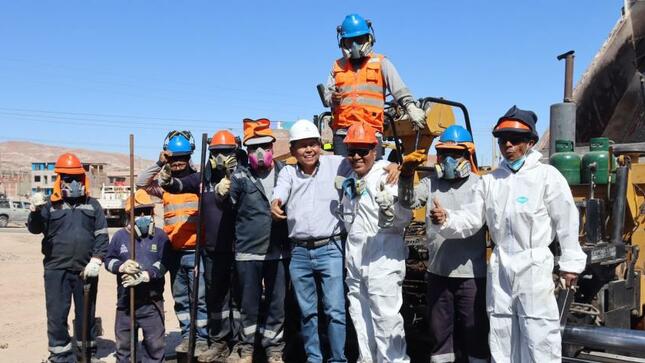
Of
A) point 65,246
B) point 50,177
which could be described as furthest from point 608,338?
point 50,177

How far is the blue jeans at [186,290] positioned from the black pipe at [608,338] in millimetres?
2821

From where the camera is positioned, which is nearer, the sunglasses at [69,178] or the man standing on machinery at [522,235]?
the man standing on machinery at [522,235]

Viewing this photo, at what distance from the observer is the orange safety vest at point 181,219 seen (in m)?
5.21

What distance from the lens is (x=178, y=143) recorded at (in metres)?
5.14

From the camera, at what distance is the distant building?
39834mm

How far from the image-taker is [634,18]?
1041cm

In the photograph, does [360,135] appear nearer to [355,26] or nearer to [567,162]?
[355,26]

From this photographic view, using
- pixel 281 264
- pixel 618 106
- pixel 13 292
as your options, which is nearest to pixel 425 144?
pixel 281 264

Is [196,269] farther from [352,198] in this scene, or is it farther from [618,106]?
[618,106]

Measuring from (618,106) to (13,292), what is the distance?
35.8ft

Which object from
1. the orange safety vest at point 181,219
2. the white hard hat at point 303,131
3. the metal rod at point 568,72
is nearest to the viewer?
the white hard hat at point 303,131

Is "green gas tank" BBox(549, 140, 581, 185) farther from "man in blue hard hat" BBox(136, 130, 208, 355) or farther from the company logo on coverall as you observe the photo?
"man in blue hard hat" BBox(136, 130, 208, 355)

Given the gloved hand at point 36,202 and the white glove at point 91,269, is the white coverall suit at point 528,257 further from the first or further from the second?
the gloved hand at point 36,202

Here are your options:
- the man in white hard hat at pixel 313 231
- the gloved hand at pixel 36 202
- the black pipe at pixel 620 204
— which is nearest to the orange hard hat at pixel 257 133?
the man in white hard hat at pixel 313 231
